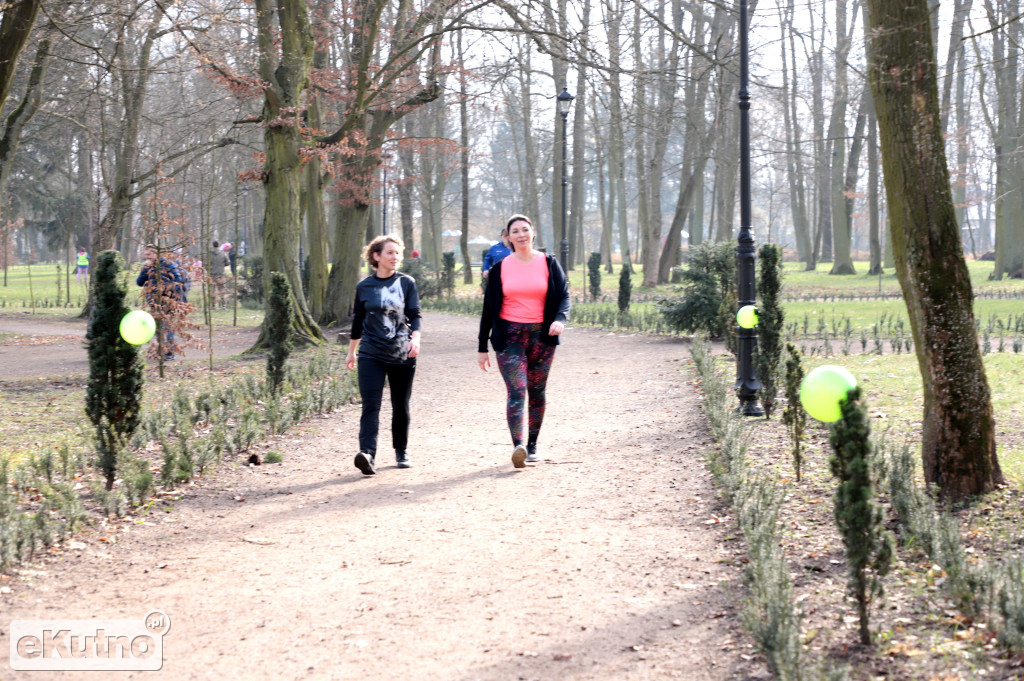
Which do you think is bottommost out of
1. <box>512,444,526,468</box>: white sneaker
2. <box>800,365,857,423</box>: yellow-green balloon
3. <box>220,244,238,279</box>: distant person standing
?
<box>512,444,526,468</box>: white sneaker

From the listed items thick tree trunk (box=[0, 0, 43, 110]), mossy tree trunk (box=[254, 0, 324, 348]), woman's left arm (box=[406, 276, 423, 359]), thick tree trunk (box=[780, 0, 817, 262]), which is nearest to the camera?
woman's left arm (box=[406, 276, 423, 359])

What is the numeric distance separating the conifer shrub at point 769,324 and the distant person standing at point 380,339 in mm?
3646

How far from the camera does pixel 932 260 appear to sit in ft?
19.6

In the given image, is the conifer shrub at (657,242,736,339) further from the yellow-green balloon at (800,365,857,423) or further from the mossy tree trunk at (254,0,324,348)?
the yellow-green balloon at (800,365,857,423)

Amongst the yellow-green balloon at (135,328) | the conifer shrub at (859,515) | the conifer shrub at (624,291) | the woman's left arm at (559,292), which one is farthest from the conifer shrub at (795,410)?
the conifer shrub at (624,291)

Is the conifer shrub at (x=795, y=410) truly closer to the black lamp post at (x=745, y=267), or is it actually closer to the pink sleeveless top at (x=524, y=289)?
the pink sleeveless top at (x=524, y=289)

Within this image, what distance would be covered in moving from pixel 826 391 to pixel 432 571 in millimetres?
2166

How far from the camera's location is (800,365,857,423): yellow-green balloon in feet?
14.8

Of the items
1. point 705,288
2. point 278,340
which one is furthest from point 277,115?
point 705,288

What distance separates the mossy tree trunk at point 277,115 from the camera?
51.8ft

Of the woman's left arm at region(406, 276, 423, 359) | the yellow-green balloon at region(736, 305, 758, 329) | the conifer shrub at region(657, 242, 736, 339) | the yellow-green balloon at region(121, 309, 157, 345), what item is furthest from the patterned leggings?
the conifer shrub at region(657, 242, 736, 339)

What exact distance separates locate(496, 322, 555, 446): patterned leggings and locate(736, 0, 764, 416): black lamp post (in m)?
2.95

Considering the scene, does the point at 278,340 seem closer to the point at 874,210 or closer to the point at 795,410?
the point at 795,410

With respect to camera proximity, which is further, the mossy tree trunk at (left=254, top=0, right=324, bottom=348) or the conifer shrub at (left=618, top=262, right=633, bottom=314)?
the conifer shrub at (left=618, top=262, right=633, bottom=314)
